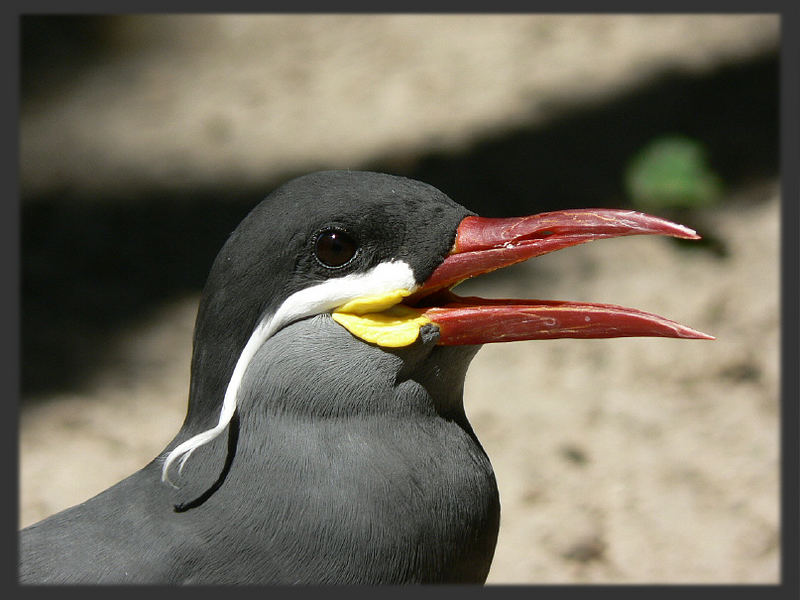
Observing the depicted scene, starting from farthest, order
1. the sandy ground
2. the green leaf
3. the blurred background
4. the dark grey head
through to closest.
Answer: the green leaf, the blurred background, the sandy ground, the dark grey head

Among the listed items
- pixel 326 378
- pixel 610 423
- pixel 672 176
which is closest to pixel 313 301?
pixel 326 378

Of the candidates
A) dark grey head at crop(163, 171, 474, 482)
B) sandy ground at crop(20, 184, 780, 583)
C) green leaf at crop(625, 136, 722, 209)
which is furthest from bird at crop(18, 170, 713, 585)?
green leaf at crop(625, 136, 722, 209)

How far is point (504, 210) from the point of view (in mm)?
6113

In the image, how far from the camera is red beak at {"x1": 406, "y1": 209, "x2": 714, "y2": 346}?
280 centimetres

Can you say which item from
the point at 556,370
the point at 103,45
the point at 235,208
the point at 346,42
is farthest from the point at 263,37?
the point at 556,370

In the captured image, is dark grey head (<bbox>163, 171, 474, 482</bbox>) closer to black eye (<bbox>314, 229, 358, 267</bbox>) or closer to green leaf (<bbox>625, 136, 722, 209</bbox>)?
black eye (<bbox>314, 229, 358, 267</bbox>)

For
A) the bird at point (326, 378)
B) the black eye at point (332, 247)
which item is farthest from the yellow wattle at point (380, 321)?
the black eye at point (332, 247)

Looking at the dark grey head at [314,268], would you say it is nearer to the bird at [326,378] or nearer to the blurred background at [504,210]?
the bird at [326,378]

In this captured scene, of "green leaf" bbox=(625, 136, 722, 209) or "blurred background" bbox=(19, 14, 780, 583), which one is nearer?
"blurred background" bbox=(19, 14, 780, 583)

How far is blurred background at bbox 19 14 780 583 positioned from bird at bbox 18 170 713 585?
65.0 inches

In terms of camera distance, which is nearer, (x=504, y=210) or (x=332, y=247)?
(x=332, y=247)

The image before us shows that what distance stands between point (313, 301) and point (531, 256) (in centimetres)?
58

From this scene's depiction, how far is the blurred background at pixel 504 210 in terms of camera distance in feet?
15.1

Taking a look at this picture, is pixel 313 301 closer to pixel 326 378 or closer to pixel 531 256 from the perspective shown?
pixel 326 378
